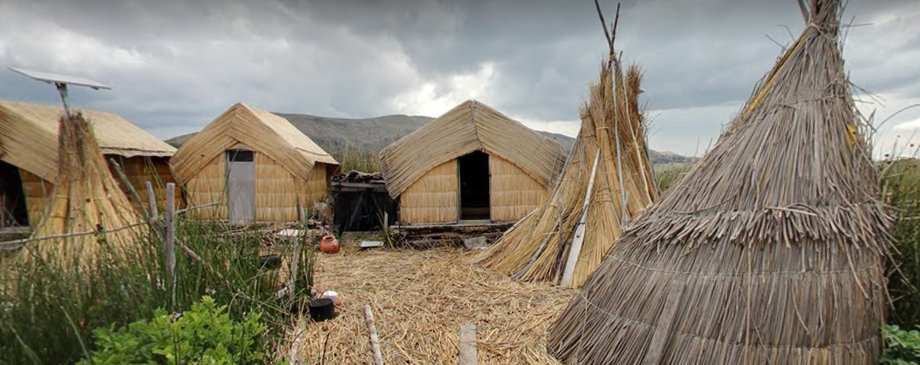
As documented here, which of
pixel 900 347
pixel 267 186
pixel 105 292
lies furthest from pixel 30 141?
pixel 900 347

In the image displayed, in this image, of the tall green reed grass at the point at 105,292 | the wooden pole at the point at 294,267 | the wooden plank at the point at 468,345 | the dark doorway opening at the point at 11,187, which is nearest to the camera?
the tall green reed grass at the point at 105,292

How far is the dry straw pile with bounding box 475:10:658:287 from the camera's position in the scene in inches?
212

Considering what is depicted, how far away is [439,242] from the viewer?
791cm

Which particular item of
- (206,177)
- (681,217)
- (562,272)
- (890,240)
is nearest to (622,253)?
(681,217)

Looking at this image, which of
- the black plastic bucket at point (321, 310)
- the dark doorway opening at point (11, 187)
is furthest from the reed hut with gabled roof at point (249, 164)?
the black plastic bucket at point (321, 310)

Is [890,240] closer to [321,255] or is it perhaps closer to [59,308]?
[59,308]

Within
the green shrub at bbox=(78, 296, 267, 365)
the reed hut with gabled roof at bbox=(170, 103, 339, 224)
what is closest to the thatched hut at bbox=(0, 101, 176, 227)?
the reed hut with gabled roof at bbox=(170, 103, 339, 224)

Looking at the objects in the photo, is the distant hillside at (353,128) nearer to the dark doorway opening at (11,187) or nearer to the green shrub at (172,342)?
the dark doorway opening at (11,187)

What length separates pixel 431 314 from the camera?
4441 mm

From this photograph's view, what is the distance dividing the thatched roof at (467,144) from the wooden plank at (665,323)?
5135 millimetres

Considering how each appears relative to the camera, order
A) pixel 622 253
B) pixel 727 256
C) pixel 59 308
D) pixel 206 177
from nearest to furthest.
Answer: pixel 59 308 < pixel 727 256 < pixel 622 253 < pixel 206 177

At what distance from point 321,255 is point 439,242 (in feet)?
6.66

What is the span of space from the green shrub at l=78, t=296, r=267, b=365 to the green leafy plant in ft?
11.1

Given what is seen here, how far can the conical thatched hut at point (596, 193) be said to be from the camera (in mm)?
5371
